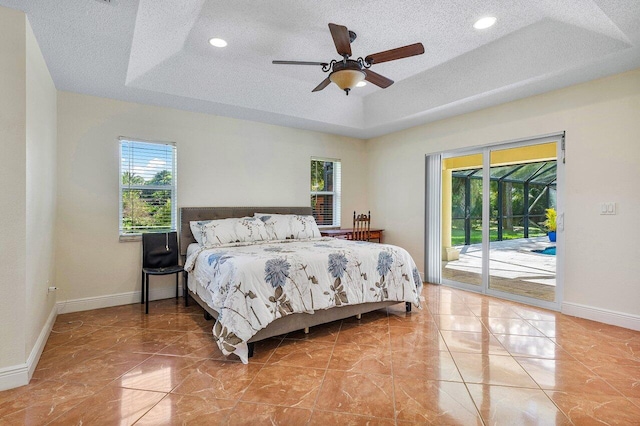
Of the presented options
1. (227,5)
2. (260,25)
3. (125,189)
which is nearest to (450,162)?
(260,25)

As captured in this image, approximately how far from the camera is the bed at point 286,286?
2.53m

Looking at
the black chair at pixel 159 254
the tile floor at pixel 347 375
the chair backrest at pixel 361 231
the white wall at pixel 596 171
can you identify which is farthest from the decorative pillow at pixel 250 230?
the white wall at pixel 596 171

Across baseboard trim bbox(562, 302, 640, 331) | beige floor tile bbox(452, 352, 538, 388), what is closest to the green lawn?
baseboard trim bbox(562, 302, 640, 331)

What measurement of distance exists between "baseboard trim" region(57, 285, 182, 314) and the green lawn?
4026 mm

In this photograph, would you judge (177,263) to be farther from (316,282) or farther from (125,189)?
(316,282)

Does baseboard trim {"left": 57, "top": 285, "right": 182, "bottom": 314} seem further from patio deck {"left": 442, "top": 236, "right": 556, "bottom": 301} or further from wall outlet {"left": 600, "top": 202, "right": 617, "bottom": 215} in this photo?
wall outlet {"left": 600, "top": 202, "right": 617, "bottom": 215}

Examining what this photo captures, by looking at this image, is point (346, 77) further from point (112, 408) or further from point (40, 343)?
point (40, 343)

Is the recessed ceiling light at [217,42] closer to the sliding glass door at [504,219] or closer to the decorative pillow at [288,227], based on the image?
the decorative pillow at [288,227]

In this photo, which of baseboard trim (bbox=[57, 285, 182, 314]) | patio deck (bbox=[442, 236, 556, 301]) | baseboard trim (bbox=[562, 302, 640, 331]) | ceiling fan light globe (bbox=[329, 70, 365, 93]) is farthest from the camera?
patio deck (bbox=[442, 236, 556, 301])

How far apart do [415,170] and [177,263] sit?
3.77 m

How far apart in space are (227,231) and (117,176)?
4.86 ft

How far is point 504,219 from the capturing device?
4438 millimetres

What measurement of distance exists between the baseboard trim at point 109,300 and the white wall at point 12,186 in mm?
1682

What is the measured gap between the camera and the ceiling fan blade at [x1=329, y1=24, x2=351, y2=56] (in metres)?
2.33
